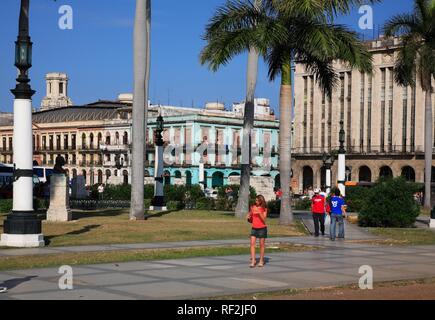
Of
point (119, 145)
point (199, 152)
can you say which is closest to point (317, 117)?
point (199, 152)

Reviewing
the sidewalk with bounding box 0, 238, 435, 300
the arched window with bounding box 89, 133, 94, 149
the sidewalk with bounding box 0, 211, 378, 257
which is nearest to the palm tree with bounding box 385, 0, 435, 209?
the sidewalk with bounding box 0, 211, 378, 257

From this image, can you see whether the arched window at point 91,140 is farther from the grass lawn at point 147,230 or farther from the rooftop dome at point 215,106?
the grass lawn at point 147,230

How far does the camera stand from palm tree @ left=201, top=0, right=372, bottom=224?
97.8ft

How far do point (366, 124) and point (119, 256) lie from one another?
80767 mm

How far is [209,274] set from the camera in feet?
51.6

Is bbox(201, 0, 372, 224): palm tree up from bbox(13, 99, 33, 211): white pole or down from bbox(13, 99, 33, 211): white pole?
up

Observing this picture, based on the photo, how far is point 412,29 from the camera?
49594 mm

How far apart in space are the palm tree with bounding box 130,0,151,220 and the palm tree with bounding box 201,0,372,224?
245cm

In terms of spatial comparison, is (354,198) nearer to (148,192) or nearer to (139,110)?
(148,192)

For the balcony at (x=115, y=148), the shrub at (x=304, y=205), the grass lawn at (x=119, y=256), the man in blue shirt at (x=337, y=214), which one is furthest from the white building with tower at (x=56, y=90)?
the grass lawn at (x=119, y=256)

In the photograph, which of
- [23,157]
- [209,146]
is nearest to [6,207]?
[23,157]

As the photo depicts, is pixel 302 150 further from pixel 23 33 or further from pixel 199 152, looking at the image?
pixel 23 33

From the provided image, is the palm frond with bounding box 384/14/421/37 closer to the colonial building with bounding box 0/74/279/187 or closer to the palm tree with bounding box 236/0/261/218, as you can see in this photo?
the palm tree with bounding box 236/0/261/218
